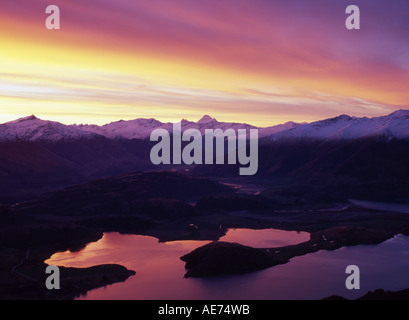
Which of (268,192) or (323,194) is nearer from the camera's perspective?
(323,194)

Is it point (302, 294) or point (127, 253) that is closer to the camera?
point (302, 294)

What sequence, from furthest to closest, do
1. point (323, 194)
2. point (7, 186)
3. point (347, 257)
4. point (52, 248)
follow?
point (7, 186) < point (323, 194) < point (52, 248) < point (347, 257)

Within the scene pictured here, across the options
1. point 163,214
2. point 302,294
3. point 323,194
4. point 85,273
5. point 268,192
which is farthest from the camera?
point 268,192

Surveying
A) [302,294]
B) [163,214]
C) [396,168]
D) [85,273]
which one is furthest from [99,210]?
[396,168]

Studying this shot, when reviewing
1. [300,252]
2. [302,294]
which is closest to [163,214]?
[300,252]

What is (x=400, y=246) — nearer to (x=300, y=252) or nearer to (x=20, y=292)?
(x=300, y=252)

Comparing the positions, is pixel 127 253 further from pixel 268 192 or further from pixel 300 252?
pixel 268 192
